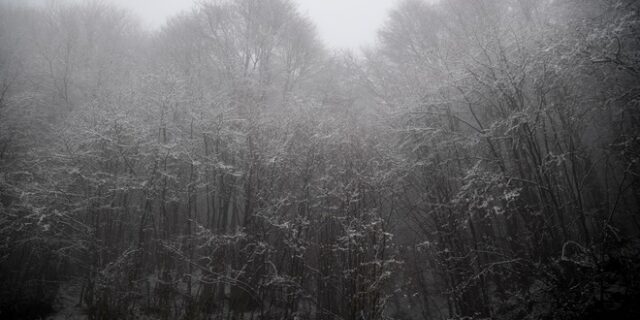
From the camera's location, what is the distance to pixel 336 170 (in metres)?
8.32

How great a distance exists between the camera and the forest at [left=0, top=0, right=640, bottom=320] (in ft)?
20.9

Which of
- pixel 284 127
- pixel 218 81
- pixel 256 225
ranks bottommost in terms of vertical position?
pixel 256 225

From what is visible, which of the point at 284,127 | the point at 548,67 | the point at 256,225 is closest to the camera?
the point at 548,67

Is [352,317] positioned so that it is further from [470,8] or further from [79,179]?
[470,8]

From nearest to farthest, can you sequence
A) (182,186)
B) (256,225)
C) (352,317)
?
(352,317)
(256,225)
(182,186)

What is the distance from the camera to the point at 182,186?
9656 millimetres

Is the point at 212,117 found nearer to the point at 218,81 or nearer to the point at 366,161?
the point at 218,81

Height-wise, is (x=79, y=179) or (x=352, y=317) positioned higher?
(x=79, y=179)

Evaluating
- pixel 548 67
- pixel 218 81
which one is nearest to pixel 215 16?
pixel 218 81

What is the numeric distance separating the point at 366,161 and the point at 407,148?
1.62 meters

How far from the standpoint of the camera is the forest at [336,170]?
20.9ft

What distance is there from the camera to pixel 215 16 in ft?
42.7

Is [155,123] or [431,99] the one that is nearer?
[431,99]

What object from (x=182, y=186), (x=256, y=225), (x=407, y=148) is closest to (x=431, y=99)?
(x=407, y=148)
